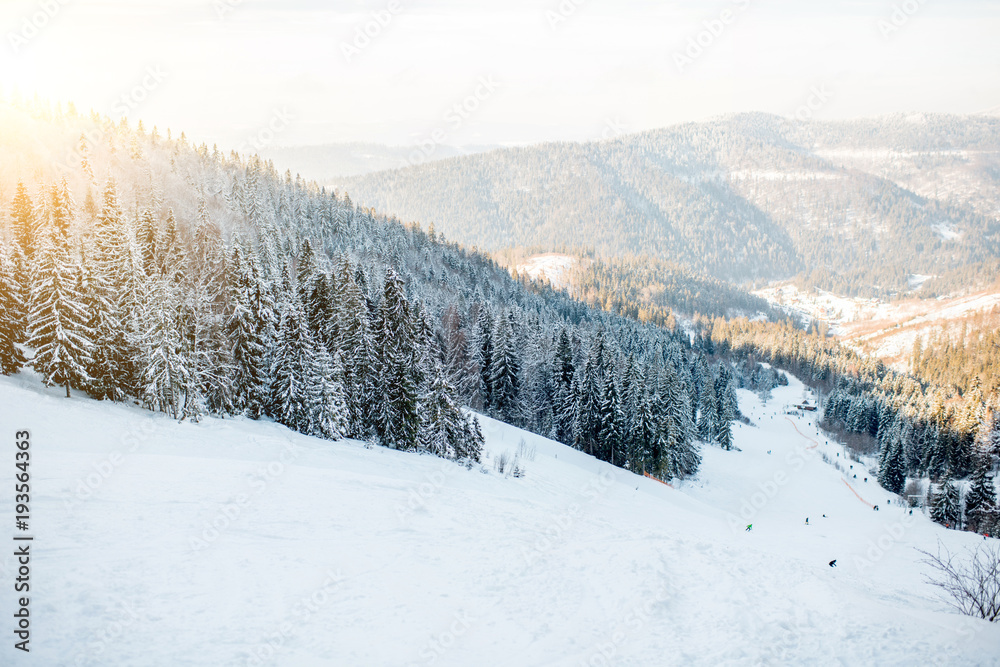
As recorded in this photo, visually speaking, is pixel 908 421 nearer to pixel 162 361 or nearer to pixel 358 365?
pixel 358 365

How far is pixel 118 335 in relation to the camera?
26.2 m

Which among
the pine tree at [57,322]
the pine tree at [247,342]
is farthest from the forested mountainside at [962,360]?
the pine tree at [57,322]

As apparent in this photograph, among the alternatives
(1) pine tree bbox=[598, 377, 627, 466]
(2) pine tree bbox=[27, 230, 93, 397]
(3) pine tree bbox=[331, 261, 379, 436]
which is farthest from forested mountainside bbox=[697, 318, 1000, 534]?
(2) pine tree bbox=[27, 230, 93, 397]

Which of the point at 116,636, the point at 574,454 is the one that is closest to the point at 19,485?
the point at 116,636

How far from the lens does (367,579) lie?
1104 centimetres

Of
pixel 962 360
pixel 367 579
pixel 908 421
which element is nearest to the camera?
pixel 367 579

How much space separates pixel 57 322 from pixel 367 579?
23.3 metres

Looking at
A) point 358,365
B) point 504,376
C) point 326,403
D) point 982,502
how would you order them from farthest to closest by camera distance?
point 982,502
point 504,376
point 358,365
point 326,403

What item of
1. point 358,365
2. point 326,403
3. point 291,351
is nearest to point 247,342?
point 291,351

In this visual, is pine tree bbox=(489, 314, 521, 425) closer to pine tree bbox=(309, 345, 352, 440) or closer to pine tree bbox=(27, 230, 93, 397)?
pine tree bbox=(309, 345, 352, 440)

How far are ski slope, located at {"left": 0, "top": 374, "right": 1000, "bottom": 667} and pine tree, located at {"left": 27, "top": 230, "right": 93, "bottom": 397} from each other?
2.96 metres

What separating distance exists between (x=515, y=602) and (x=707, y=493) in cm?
4606

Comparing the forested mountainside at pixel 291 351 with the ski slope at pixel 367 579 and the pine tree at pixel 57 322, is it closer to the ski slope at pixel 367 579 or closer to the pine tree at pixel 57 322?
the pine tree at pixel 57 322

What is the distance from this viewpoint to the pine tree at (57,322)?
23.3 metres
